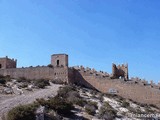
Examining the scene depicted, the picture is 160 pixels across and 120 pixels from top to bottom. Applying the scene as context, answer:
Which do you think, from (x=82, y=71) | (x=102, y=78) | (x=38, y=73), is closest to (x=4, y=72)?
(x=38, y=73)

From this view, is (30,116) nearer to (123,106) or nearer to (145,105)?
(123,106)

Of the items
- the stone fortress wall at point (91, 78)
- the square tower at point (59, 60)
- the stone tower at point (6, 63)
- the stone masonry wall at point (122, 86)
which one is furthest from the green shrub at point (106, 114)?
the stone tower at point (6, 63)

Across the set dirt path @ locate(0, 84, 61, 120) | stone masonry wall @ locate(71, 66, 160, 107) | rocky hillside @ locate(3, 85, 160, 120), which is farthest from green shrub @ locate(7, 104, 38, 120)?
stone masonry wall @ locate(71, 66, 160, 107)

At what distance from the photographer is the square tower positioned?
51.4m

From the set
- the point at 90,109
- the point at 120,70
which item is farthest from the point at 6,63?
the point at 90,109

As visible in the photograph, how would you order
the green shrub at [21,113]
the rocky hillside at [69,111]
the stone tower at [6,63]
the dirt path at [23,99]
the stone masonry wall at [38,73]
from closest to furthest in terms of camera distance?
the green shrub at [21,113]
the rocky hillside at [69,111]
the dirt path at [23,99]
the stone masonry wall at [38,73]
the stone tower at [6,63]

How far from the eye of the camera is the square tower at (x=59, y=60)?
51438 mm

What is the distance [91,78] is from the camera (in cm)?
5116

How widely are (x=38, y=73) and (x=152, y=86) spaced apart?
60.5 ft

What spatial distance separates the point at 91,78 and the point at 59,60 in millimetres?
6110

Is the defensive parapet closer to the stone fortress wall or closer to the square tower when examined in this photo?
the stone fortress wall

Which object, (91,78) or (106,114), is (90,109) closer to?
(106,114)

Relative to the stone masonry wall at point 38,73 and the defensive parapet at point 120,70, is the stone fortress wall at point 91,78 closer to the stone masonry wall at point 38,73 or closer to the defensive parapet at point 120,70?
the stone masonry wall at point 38,73

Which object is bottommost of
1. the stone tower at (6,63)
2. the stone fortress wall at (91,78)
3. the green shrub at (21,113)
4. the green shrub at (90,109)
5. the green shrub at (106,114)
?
the green shrub at (106,114)
